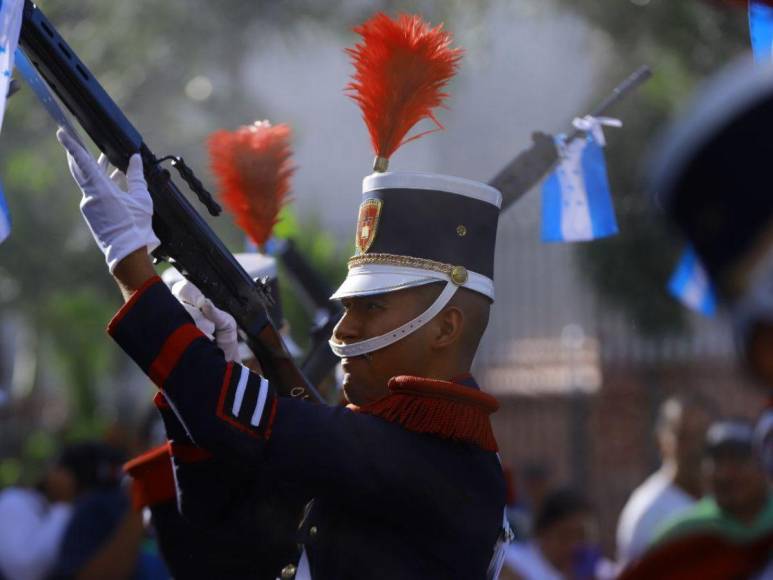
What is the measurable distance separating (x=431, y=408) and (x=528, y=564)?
153 inches

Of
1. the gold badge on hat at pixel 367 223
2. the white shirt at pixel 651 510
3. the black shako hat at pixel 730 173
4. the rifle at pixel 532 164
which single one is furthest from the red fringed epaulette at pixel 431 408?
the white shirt at pixel 651 510

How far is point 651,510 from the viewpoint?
6305 millimetres

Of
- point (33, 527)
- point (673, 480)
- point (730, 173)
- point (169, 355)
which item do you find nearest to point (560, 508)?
point (673, 480)

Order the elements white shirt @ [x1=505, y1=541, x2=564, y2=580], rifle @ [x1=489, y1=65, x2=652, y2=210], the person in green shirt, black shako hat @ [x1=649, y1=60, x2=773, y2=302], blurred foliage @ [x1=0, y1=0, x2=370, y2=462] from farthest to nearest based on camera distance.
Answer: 1. blurred foliage @ [x1=0, y1=0, x2=370, y2=462]
2. white shirt @ [x1=505, y1=541, x2=564, y2=580]
3. the person in green shirt
4. rifle @ [x1=489, y1=65, x2=652, y2=210]
5. black shako hat @ [x1=649, y1=60, x2=773, y2=302]

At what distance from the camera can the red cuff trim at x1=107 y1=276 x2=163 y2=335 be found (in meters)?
2.90

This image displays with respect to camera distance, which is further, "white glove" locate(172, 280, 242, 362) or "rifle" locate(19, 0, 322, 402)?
"white glove" locate(172, 280, 242, 362)

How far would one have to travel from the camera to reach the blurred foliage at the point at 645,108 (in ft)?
32.4

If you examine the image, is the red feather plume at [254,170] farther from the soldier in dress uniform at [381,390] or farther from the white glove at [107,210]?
the white glove at [107,210]

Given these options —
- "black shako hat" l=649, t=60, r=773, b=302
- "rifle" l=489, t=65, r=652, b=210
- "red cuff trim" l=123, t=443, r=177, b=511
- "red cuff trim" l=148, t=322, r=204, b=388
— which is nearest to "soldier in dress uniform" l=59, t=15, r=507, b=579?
"red cuff trim" l=148, t=322, r=204, b=388

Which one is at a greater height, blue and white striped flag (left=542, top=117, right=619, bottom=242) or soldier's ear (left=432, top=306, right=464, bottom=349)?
soldier's ear (left=432, top=306, right=464, bottom=349)

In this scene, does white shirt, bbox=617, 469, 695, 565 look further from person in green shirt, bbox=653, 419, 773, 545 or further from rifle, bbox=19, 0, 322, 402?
rifle, bbox=19, 0, 322, 402

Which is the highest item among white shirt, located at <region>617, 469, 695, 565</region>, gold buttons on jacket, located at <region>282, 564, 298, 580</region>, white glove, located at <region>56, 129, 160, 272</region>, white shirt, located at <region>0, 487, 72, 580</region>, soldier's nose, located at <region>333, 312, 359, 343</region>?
white glove, located at <region>56, 129, 160, 272</region>

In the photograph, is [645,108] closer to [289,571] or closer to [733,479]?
[733,479]

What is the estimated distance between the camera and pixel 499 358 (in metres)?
14.4
